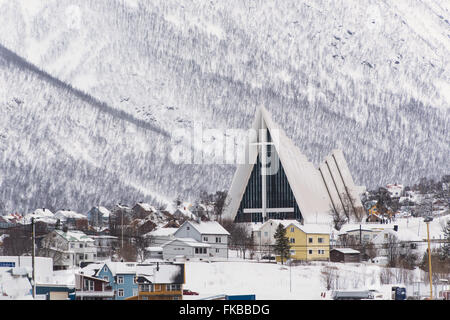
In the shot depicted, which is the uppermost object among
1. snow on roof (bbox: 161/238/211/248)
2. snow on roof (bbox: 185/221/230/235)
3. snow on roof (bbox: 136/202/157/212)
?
snow on roof (bbox: 136/202/157/212)

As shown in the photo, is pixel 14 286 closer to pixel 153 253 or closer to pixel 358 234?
pixel 153 253

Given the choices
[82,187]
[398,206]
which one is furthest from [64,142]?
[398,206]

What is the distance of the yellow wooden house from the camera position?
476 inches

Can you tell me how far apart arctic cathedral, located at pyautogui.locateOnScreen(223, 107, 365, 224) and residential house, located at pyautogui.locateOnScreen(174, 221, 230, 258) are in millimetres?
5335

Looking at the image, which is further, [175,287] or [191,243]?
[191,243]

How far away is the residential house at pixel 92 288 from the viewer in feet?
27.9

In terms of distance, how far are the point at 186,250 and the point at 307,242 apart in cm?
206

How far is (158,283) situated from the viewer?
871 centimetres

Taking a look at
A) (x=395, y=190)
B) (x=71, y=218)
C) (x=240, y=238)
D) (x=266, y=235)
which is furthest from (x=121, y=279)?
(x=395, y=190)

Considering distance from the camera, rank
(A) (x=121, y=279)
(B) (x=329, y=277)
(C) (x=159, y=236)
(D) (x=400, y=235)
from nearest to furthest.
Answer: (A) (x=121, y=279), (B) (x=329, y=277), (D) (x=400, y=235), (C) (x=159, y=236)

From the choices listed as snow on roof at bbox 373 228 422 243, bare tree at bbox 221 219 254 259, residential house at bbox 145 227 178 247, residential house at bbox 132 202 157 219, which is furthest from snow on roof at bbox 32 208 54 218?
snow on roof at bbox 373 228 422 243

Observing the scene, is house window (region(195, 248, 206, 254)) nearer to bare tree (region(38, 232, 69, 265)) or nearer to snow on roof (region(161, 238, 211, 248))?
snow on roof (region(161, 238, 211, 248))

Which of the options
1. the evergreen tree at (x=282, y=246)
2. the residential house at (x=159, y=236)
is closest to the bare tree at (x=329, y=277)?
the evergreen tree at (x=282, y=246)
